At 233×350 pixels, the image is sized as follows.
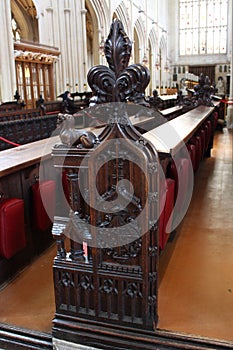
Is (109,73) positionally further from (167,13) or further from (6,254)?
(167,13)

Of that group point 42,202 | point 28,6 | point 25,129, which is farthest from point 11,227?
point 28,6

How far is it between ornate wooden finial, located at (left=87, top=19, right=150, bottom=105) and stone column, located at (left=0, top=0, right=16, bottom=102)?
1088cm

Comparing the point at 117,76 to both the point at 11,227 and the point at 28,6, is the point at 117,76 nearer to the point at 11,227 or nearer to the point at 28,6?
the point at 11,227

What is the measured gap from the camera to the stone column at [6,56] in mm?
11383

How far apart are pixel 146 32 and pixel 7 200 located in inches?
1014

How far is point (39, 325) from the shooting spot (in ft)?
6.00

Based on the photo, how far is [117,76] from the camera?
5.19 ft

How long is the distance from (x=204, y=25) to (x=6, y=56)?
2288cm

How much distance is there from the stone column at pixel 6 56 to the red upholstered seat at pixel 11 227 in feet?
33.8

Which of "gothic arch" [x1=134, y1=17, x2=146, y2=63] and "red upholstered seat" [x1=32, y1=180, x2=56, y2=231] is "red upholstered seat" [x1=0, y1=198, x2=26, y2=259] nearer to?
"red upholstered seat" [x1=32, y1=180, x2=56, y2=231]

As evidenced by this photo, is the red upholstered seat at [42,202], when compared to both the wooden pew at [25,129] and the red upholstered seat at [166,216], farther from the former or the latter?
the wooden pew at [25,129]

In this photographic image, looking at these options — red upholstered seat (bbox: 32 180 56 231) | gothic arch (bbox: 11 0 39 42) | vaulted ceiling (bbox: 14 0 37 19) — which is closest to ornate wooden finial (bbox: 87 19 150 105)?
red upholstered seat (bbox: 32 180 56 231)

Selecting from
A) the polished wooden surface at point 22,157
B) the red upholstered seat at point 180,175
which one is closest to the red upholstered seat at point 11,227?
the polished wooden surface at point 22,157

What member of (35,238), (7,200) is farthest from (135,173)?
(35,238)
